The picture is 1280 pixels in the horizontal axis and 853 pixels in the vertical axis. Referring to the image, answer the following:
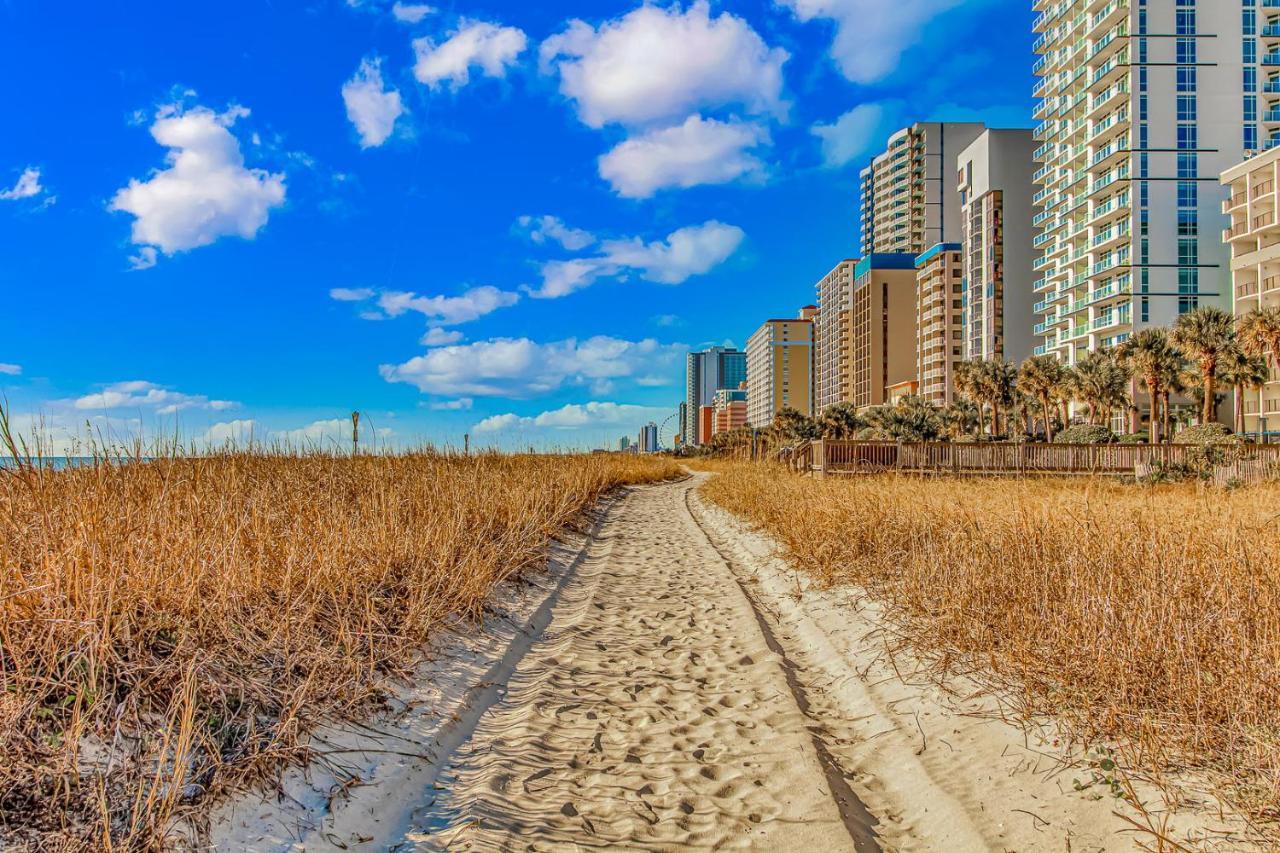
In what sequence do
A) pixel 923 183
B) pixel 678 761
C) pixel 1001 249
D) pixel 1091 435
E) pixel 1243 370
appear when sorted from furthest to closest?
1. pixel 923 183
2. pixel 1001 249
3. pixel 1091 435
4. pixel 1243 370
5. pixel 678 761

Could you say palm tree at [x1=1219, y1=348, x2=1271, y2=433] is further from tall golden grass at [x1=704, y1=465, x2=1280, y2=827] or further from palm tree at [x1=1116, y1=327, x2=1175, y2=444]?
tall golden grass at [x1=704, y1=465, x2=1280, y2=827]

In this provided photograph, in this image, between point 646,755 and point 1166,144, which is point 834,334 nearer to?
point 1166,144

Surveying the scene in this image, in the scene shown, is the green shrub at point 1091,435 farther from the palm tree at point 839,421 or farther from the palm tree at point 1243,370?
the palm tree at point 839,421

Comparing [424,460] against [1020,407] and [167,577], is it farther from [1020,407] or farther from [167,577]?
[1020,407]

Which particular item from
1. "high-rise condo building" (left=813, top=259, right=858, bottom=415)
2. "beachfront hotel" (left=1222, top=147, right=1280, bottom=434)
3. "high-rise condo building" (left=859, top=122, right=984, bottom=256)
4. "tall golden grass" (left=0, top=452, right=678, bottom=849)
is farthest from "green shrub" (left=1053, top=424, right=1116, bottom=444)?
"high-rise condo building" (left=859, top=122, right=984, bottom=256)

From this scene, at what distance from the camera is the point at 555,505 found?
43.5 feet

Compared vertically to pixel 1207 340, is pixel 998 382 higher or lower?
lower

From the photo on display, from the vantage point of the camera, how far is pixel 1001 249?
85.5 metres

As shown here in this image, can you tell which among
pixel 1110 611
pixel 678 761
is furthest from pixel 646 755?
pixel 1110 611

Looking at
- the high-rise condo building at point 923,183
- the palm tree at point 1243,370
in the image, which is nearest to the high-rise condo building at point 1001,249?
the high-rise condo building at point 923,183

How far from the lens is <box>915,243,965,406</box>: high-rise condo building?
97000 mm

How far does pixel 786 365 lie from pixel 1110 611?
170 metres

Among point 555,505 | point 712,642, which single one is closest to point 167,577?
point 712,642

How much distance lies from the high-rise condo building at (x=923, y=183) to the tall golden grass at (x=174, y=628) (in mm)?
134722
